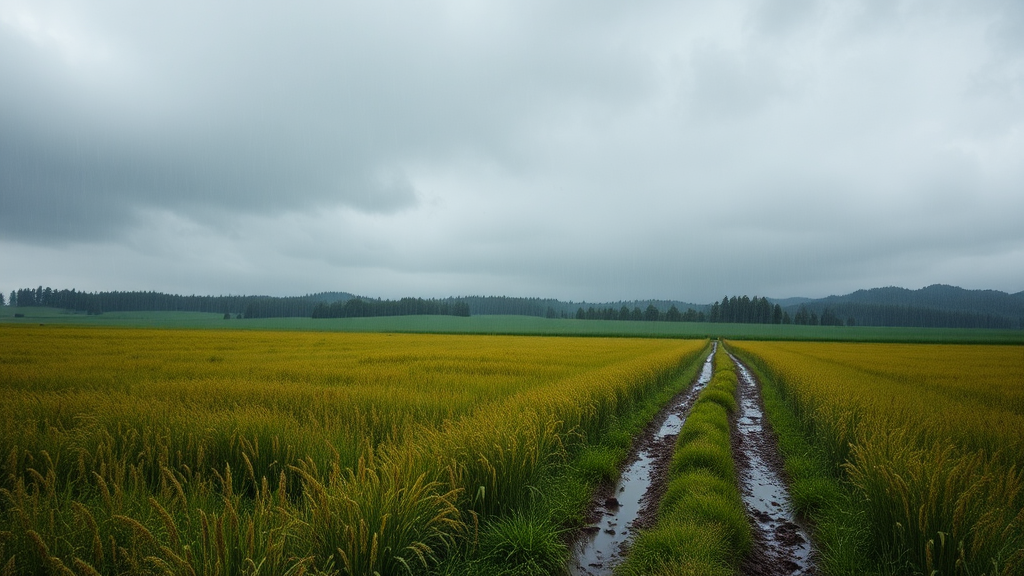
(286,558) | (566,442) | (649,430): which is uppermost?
(286,558)

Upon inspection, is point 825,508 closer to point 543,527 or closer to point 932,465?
point 932,465

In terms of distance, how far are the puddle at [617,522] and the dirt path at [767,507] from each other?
4.51 ft

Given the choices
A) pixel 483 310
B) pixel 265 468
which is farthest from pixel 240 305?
pixel 265 468

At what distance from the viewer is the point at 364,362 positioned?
17.4 metres

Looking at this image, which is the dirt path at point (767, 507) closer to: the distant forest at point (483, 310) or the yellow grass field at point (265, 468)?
the yellow grass field at point (265, 468)

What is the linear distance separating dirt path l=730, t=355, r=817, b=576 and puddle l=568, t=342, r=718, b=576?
4.51 ft

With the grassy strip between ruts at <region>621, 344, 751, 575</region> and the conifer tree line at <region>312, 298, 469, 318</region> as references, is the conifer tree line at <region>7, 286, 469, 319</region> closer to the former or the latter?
the conifer tree line at <region>312, 298, 469, 318</region>

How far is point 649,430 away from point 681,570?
7022mm

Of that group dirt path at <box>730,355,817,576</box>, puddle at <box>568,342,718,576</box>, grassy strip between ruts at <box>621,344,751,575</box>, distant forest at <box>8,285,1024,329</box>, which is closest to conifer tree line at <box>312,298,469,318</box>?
distant forest at <box>8,285,1024,329</box>

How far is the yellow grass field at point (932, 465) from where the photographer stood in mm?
3637

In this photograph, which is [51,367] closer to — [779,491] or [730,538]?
[730,538]

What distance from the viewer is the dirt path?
15.6ft

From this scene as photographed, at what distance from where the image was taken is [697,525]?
16.2ft

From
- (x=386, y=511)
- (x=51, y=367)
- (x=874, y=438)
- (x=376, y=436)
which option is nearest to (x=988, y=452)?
(x=874, y=438)
